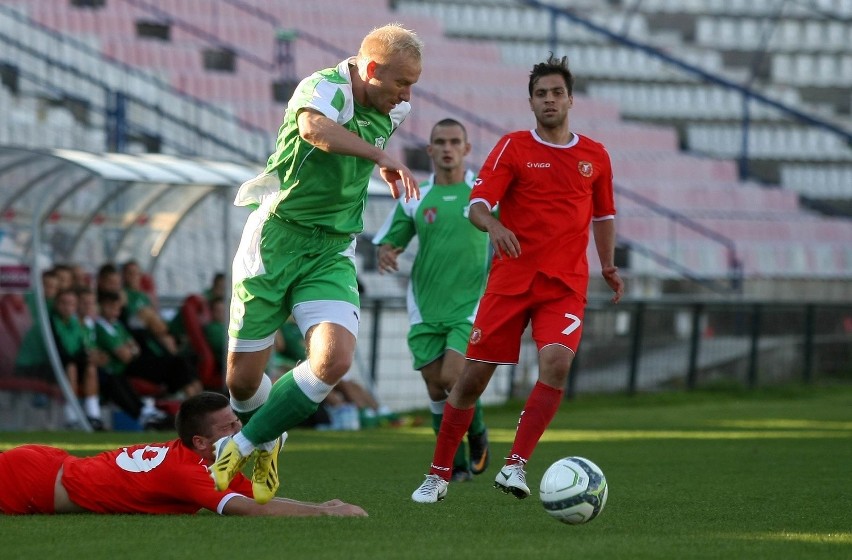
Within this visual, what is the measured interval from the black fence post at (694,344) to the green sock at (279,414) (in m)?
14.0

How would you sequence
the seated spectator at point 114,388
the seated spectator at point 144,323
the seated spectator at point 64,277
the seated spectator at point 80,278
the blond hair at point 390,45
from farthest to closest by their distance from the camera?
the seated spectator at point 144,323 → the seated spectator at point 80,278 → the seated spectator at point 64,277 → the seated spectator at point 114,388 → the blond hair at point 390,45

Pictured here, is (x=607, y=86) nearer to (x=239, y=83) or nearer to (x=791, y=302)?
(x=239, y=83)

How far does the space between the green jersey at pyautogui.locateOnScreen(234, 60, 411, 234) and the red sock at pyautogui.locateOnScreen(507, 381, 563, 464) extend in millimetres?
1180

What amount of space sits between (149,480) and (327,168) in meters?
1.55

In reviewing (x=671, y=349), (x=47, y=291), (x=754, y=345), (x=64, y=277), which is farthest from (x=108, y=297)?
(x=754, y=345)

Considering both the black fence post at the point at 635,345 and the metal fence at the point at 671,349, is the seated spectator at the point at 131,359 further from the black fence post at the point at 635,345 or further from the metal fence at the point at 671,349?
the black fence post at the point at 635,345

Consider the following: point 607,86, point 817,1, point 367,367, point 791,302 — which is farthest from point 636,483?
point 817,1

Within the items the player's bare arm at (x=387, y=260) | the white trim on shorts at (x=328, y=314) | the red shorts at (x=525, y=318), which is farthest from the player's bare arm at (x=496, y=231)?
the player's bare arm at (x=387, y=260)

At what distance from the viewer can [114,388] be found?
14.4 metres

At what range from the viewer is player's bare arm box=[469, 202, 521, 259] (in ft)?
23.3

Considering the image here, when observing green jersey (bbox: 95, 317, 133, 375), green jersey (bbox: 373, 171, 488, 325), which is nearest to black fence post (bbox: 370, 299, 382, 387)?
green jersey (bbox: 95, 317, 133, 375)

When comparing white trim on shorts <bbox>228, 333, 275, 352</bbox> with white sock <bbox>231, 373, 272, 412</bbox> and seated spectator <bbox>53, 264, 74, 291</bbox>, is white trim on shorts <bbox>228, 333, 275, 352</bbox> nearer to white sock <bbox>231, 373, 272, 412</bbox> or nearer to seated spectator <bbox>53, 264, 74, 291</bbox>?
white sock <bbox>231, 373, 272, 412</bbox>

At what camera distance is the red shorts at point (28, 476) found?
655 cm

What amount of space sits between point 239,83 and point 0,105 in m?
5.69
